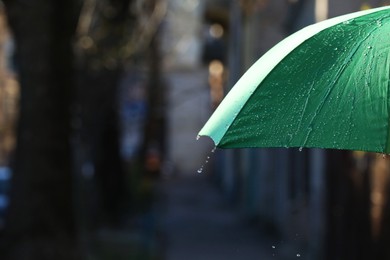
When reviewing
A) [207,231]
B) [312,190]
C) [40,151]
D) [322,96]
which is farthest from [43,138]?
[207,231]

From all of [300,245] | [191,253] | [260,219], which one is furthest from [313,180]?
[260,219]

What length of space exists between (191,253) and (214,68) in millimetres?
29224

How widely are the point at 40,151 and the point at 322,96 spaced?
7.51m

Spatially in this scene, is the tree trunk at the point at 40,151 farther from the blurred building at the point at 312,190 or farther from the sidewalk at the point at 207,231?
the sidewalk at the point at 207,231

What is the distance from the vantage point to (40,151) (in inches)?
434

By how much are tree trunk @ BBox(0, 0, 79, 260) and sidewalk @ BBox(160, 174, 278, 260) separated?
293 centimetres

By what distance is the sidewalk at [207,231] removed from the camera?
54.2 ft

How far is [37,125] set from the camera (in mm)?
11031

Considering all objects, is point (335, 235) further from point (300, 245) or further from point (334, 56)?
point (334, 56)

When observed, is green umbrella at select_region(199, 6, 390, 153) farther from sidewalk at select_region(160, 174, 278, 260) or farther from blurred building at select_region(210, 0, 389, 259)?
sidewalk at select_region(160, 174, 278, 260)

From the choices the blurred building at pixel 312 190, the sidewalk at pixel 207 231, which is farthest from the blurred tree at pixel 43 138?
the sidewalk at pixel 207 231

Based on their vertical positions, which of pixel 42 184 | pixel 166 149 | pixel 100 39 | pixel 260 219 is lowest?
pixel 166 149

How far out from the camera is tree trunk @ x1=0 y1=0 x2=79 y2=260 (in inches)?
428

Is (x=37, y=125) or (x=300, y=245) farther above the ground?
(x=37, y=125)
